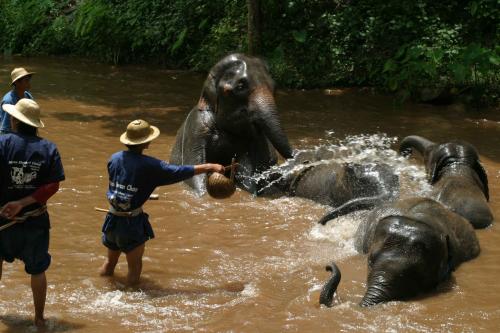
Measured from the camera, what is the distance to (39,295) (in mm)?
5660

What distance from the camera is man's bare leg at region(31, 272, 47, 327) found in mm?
5664

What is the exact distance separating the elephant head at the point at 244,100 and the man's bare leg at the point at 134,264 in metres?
2.99

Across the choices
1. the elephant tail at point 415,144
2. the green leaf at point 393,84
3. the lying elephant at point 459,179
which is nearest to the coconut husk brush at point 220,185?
the lying elephant at point 459,179

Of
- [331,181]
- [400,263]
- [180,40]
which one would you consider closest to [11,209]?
[400,263]

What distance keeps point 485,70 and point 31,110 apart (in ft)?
32.1

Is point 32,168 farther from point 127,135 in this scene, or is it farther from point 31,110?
point 127,135

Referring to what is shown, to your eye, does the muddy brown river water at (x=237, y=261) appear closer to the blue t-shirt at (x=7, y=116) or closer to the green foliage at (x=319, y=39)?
the blue t-shirt at (x=7, y=116)

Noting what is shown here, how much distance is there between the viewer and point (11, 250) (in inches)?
229

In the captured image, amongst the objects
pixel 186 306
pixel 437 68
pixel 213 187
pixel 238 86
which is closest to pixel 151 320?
pixel 186 306

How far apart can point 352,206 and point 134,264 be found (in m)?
2.47

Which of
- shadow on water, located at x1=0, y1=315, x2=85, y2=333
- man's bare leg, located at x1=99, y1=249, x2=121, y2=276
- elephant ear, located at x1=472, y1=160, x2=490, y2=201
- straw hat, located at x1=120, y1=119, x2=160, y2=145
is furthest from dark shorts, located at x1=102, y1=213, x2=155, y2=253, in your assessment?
elephant ear, located at x1=472, y1=160, x2=490, y2=201

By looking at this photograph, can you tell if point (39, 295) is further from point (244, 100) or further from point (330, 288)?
point (244, 100)

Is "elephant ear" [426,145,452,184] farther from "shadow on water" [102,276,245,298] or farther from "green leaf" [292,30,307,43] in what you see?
"green leaf" [292,30,307,43]

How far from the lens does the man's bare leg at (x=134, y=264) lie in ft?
21.2
